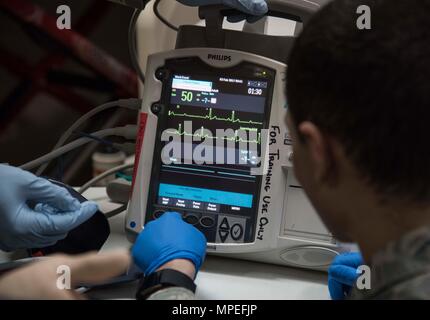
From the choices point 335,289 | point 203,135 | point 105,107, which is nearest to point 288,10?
point 203,135

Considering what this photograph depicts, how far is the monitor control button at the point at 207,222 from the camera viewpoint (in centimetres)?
99

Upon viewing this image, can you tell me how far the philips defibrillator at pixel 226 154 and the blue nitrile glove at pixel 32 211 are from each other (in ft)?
0.50

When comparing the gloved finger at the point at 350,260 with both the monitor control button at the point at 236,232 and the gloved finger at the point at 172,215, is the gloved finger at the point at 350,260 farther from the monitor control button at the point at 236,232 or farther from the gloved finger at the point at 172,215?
the gloved finger at the point at 172,215

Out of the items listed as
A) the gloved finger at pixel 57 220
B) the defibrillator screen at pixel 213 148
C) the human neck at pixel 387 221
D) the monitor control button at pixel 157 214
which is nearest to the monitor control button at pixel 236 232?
the defibrillator screen at pixel 213 148

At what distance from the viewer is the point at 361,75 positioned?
0.55m

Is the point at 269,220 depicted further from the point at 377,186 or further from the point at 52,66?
the point at 52,66

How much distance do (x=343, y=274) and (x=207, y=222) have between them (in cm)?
26

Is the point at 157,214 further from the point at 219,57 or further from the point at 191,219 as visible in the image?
the point at 219,57

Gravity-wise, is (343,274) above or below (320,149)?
below

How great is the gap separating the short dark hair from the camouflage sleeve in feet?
1.07

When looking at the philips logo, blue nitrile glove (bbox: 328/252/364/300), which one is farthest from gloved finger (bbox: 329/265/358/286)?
the philips logo

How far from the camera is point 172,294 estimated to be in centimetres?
78
